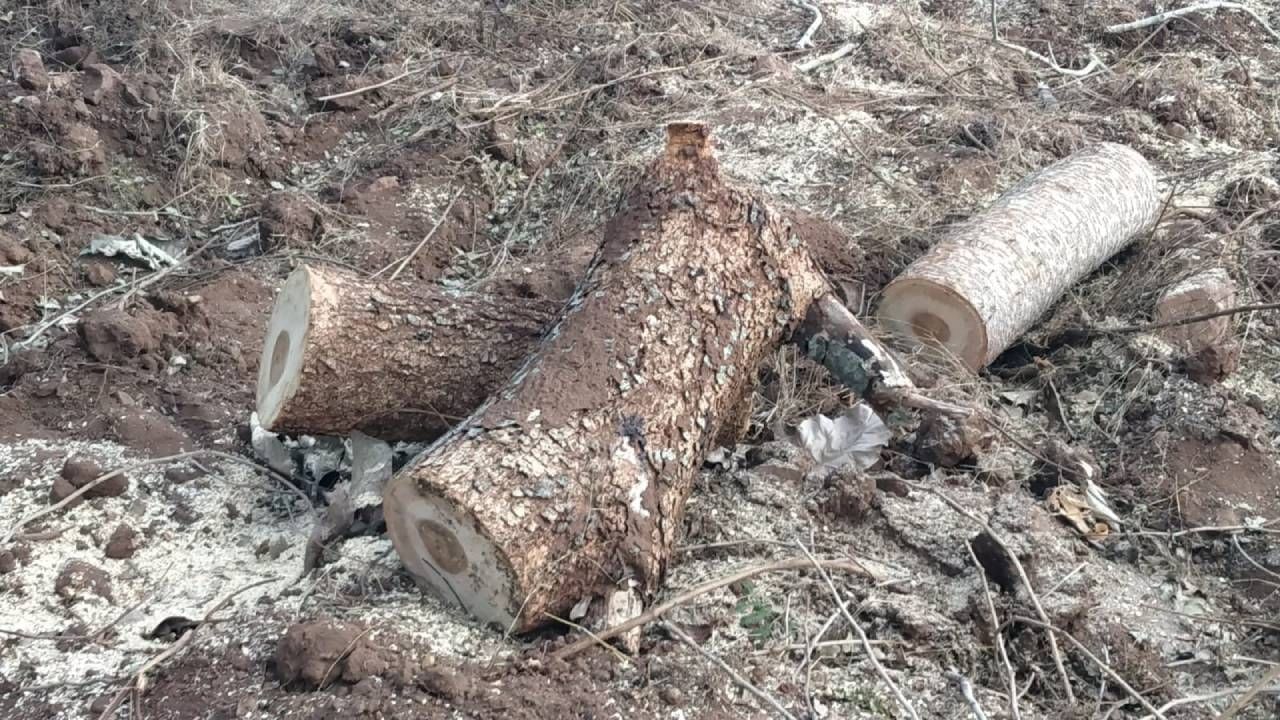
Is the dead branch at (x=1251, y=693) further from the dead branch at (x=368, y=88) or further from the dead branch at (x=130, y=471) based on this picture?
the dead branch at (x=368, y=88)

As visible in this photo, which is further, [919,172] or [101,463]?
[919,172]

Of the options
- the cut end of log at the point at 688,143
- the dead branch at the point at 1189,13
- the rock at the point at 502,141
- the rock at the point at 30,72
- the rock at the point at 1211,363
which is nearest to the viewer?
the cut end of log at the point at 688,143

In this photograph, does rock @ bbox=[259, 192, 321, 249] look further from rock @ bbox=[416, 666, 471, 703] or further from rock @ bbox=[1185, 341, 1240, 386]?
rock @ bbox=[1185, 341, 1240, 386]

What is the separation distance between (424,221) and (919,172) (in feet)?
6.74

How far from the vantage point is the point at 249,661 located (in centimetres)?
233

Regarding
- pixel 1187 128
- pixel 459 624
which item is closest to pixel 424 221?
pixel 459 624

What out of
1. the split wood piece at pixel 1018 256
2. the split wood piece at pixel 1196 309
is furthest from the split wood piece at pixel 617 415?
the split wood piece at pixel 1196 309

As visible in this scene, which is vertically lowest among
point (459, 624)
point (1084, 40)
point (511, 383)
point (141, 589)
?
point (141, 589)

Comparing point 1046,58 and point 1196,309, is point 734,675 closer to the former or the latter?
point 1196,309

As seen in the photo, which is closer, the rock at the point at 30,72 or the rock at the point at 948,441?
the rock at the point at 948,441

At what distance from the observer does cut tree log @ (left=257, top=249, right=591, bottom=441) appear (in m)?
2.78

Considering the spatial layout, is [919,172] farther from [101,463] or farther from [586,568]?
[101,463]

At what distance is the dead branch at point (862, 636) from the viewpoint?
216cm

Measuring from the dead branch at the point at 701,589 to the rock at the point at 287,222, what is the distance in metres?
2.54
